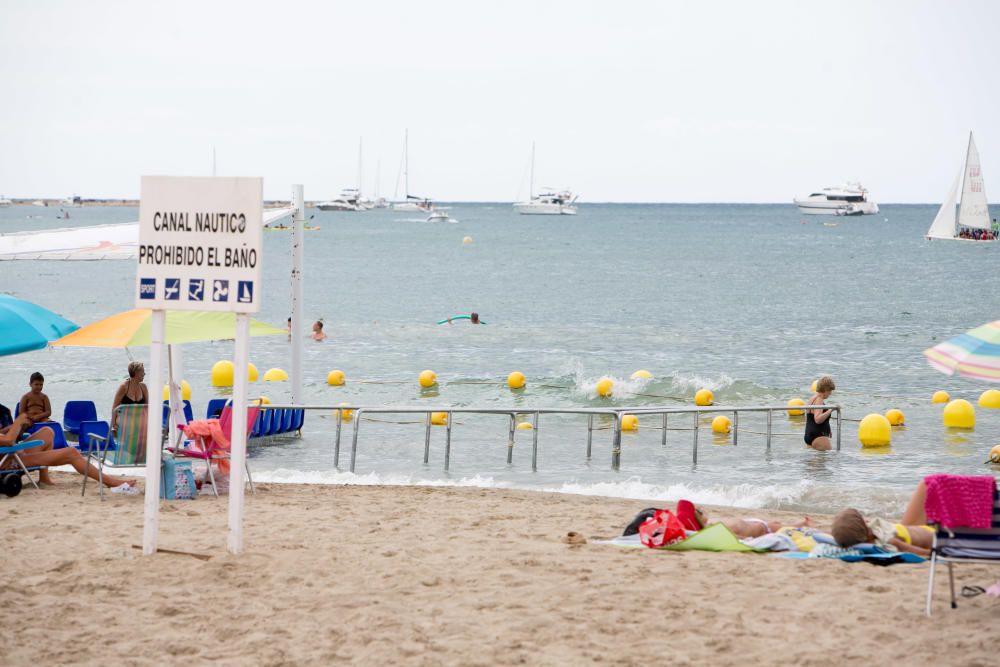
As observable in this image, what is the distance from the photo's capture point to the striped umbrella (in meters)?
7.00

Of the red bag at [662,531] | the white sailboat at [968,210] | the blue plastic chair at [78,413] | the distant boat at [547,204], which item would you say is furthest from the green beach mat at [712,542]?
the distant boat at [547,204]

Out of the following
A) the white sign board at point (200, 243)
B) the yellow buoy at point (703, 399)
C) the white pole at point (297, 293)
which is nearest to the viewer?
the white sign board at point (200, 243)

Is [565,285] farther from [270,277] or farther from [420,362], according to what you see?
[420,362]

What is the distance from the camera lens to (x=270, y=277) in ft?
218

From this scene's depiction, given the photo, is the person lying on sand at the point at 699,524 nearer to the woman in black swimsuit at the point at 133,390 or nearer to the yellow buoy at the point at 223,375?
the woman in black swimsuit at the point at 133,390

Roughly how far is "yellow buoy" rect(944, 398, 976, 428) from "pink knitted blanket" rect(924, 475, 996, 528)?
11.9m

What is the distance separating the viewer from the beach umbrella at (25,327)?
10.2 metres

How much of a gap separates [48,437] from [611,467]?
6.58m

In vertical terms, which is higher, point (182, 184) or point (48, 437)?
point (182, 184)

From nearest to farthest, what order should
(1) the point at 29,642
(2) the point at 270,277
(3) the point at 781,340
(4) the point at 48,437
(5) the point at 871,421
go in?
(1) the point at 29,642 → (4) the point at 48,437 → (5) the point at 871,421 → (3) the point at 781,340 → (2) the point at 270,277

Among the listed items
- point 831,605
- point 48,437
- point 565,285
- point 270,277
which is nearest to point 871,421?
point 831,605

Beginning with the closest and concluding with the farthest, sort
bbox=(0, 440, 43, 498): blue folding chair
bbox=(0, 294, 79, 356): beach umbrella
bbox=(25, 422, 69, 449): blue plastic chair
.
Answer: bbox=(0, 440, 43, 498): blue folding chair, bbox=(0, 294, 79, 356): beach umbrella, bbox=(25, 422, 69, 449): blue plastic chair

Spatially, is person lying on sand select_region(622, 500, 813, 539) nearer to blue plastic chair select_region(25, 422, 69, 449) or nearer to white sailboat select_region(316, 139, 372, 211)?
blue plastic chair select_region(25, 422, 69, 449)

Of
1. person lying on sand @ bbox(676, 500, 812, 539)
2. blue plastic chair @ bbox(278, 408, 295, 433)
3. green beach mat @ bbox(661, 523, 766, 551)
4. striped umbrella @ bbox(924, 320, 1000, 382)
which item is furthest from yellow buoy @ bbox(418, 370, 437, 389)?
striped umbrella @ bbox(924, 320, 1000, 382)
